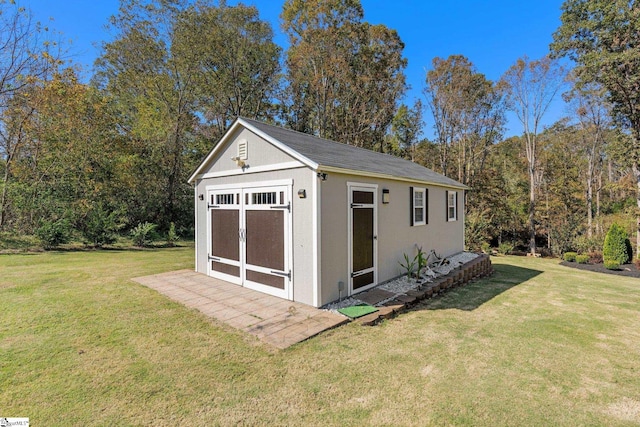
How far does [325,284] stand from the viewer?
5.26m

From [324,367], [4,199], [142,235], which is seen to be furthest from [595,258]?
[4,199]

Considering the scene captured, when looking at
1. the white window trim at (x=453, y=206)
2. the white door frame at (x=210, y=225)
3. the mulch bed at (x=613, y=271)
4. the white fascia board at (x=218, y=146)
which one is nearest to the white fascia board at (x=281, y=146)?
the white fascia board at (x=218, y=146)

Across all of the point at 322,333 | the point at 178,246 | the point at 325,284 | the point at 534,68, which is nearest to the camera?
the point at 322,333

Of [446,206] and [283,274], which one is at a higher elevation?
[446,206]

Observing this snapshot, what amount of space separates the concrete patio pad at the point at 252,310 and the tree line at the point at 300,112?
866 centimetres

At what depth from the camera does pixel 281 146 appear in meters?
5.60

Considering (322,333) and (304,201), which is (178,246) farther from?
(322,333)

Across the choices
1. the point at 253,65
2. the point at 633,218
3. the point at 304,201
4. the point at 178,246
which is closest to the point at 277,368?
the point at 304,201

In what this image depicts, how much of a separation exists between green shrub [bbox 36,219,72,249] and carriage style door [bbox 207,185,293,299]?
7988 millimetres

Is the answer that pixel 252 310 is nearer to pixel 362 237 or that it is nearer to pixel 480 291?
pixel 362 237

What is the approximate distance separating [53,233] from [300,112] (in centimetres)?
1511

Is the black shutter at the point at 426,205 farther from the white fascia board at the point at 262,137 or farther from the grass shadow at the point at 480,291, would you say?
the white fascia board at the point at 262,137

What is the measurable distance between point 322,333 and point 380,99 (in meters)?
17.4

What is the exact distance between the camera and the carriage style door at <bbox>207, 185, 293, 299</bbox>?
5703mm
